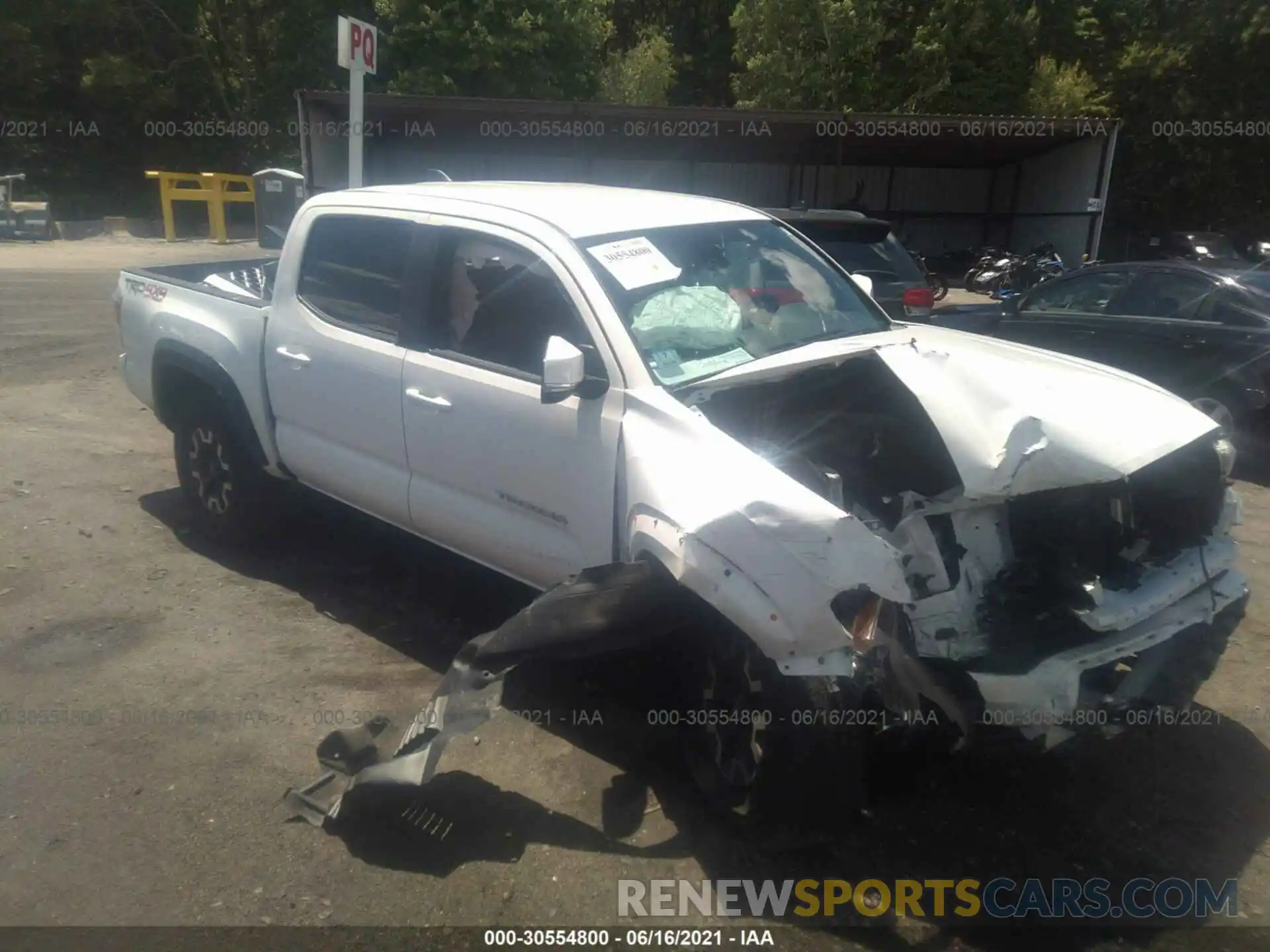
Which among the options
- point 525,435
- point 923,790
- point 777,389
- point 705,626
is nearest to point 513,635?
point 705,626

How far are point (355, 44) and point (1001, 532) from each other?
711cm

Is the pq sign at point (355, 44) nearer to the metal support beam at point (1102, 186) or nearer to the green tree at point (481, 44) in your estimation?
the metal support beam at point (1102, 186)

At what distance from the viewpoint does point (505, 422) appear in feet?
12.1

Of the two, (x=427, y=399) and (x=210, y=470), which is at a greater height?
(x=427, y=399)

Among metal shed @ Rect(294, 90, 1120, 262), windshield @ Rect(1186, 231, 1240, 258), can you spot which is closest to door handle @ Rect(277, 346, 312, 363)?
metal shed @ Rect(294, 90, 1120, 262)

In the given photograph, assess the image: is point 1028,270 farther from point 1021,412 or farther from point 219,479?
point 1021,412

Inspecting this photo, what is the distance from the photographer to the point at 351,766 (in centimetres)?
347

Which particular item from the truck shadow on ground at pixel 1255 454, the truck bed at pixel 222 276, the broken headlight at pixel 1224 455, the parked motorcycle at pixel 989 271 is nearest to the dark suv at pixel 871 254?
the truck shadow on ground at pixel 1255 454

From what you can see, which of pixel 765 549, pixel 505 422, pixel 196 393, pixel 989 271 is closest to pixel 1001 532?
pixel 765 549

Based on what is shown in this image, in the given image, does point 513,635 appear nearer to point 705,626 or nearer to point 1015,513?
point 705,626

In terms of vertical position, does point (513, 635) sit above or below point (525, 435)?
below

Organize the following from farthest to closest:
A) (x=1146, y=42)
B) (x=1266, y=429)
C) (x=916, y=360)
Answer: (x=1146, y=42) < (x=1266, y=429) < (x=916, y=360)

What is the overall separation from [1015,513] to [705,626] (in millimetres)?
1080
